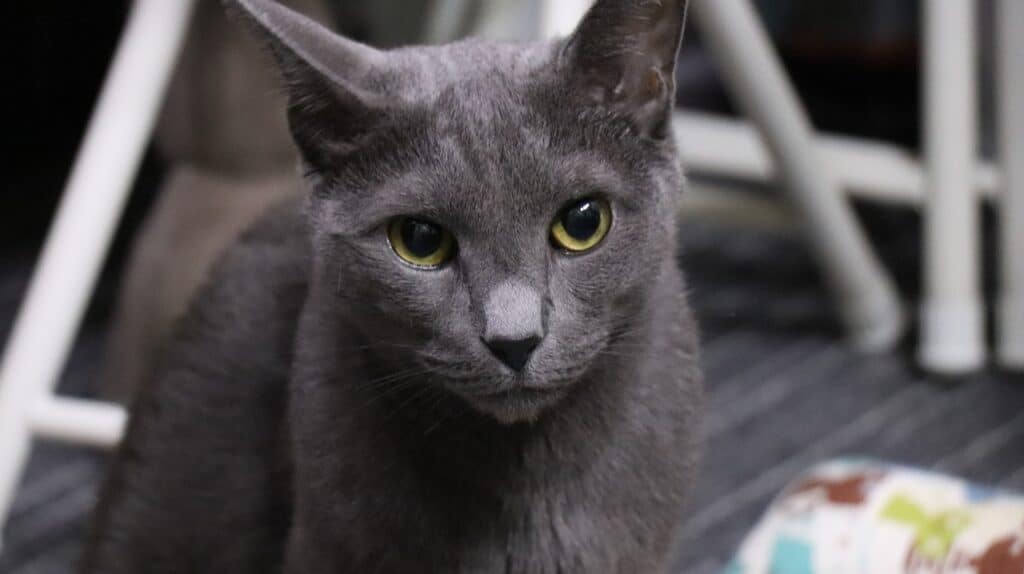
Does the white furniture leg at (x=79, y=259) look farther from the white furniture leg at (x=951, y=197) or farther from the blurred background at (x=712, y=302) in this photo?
the white furniture leg at (x=951, y=197)

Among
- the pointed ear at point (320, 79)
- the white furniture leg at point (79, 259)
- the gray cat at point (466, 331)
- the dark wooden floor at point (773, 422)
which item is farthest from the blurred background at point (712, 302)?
the pointed ear at point (320, 79)

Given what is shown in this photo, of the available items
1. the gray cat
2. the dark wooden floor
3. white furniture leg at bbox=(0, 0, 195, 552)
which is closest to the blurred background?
the dark wooden floor

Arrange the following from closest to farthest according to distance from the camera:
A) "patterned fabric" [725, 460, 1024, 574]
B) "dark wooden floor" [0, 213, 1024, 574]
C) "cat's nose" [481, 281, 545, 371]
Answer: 1. "cat's nose" [481, 281, 545, 371]
2. "patterned fabric" [725, 460, 1024, 574]
3. "dark wooden floor" [0, 213, 1024, 574]

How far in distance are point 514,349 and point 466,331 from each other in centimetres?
3

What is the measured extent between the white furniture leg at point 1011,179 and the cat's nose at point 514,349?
0.96 m

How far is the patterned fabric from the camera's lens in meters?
0.89

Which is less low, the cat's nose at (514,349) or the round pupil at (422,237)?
the round pupil at (422,237)

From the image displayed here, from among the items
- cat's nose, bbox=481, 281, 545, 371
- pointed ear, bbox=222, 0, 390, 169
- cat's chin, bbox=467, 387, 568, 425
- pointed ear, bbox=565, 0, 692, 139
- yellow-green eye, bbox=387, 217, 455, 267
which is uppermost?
pointed ear, bbox=565, 0, 692, 139

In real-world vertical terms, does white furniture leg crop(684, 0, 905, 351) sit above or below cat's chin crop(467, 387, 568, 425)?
above

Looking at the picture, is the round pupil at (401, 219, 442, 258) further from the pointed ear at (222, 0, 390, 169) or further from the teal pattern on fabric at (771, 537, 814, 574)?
the teal pattern on fabric at (771, 537, 814, 574)

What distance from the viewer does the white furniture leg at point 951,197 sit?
4.29ft

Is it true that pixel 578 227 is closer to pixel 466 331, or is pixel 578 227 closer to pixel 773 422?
pixel 466 331

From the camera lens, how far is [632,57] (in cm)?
63

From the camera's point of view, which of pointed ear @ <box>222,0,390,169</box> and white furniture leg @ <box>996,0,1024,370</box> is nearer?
pointed ear @ <box>222,0,390,169</box>
